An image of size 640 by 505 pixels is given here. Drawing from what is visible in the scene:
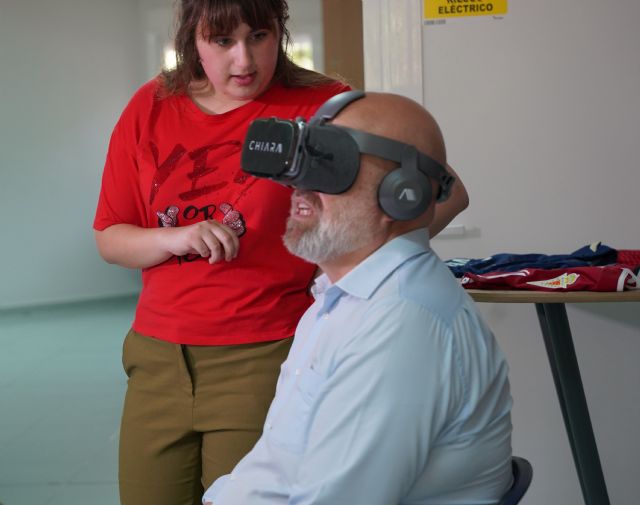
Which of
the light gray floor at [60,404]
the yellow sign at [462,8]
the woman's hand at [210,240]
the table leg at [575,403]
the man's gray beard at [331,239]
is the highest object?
the yellow sign at [462,8]

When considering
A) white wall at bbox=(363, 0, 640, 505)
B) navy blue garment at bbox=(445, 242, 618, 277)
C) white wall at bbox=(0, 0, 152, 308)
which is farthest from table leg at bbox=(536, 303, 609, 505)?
white wall at bbox=(0, 0, 152, 308)

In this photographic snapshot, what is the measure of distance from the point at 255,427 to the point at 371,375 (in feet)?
2.00

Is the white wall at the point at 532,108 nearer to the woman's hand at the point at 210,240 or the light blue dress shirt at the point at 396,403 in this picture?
the woman's hand at the point at 210,240

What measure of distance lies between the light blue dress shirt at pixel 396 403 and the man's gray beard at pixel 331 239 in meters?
0.04

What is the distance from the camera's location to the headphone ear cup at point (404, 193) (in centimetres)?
118

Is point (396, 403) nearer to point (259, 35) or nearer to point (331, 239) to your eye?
point (331, 239)

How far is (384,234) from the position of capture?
4.11 feet

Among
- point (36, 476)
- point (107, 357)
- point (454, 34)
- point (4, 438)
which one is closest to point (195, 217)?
point (454, 34)

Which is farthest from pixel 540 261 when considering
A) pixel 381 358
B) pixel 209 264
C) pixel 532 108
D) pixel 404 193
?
pixel 381 358

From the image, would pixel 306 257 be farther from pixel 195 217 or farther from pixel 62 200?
pixel 62 200

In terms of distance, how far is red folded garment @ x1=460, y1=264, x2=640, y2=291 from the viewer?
2.12 metres

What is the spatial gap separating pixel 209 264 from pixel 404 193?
1.89 feet

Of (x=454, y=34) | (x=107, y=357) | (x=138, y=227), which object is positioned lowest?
(x=107, y=357)

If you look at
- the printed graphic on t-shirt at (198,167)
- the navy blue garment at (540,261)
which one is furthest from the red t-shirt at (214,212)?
the navy blue garment at (540,261)
